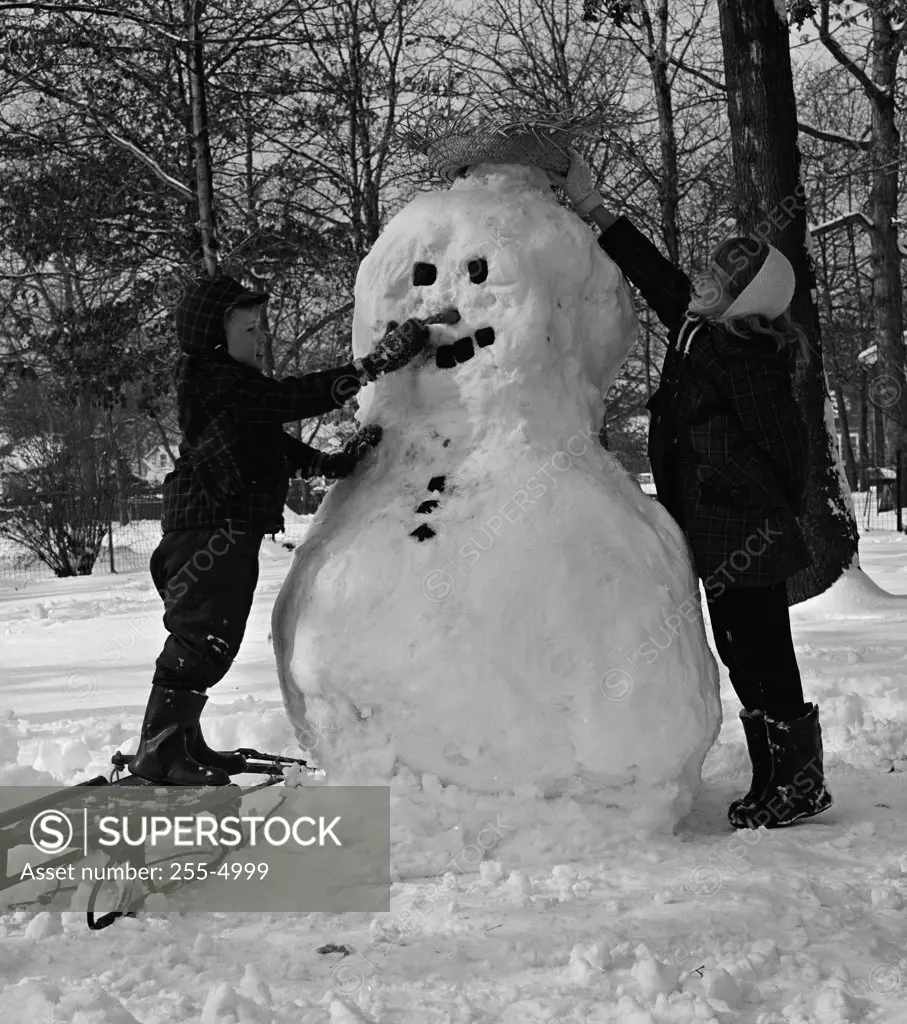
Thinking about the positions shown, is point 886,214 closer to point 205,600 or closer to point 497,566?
point 497,566

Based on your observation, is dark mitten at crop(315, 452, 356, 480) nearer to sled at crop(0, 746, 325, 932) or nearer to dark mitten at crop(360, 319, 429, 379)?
dark mitten at crop(360, 319, 429, 379)

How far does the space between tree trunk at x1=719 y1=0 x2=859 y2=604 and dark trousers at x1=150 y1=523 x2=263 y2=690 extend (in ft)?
14.8

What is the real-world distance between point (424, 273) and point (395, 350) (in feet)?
1.04

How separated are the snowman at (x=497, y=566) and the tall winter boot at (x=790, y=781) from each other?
0.30 m

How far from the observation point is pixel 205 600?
10.2 feet

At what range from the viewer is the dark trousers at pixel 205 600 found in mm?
3088

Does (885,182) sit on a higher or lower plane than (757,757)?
higher

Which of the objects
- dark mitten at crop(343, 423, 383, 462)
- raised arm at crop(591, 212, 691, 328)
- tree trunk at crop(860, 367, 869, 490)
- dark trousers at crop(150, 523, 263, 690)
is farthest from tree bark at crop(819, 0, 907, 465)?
tree trunk at crop(860, 367, 869, 490)

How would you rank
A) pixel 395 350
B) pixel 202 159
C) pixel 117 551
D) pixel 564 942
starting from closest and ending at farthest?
pixel 564 942 < pixel 395 350 < pixel 202 159 < pixel 117 551

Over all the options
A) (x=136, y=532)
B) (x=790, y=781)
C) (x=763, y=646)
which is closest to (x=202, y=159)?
(x=763, y=646)

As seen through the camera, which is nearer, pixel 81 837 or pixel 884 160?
pixel 81 837

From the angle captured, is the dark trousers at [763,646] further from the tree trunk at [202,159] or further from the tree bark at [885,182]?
the tree bark at [885,182]

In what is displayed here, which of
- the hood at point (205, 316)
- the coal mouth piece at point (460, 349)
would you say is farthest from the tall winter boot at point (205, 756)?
the coal mouth piece at point (460, 349)

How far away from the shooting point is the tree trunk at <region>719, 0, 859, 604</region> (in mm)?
6566
